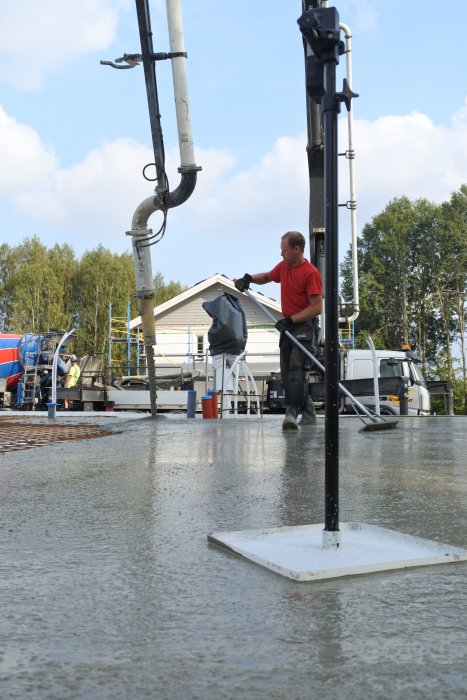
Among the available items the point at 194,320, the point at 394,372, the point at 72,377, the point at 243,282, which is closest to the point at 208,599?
the point at 243,282

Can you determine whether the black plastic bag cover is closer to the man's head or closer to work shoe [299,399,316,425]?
work shoe [299,399,316,425]

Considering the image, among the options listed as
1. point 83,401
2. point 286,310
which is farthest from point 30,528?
point 83,401

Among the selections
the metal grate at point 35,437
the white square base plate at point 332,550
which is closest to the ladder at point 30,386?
the metal grate at point 35,437

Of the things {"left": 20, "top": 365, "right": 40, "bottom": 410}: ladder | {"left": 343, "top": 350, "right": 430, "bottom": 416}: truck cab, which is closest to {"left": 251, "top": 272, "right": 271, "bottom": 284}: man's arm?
{"left": 343, "top": 350, "right": 430, "bottom": 416}: truck cab

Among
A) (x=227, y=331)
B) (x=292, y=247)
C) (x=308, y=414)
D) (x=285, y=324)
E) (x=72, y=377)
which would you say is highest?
(x=292, y=247)

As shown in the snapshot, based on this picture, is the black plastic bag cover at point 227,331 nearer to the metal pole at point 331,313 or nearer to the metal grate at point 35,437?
the metal grate at point 35,437

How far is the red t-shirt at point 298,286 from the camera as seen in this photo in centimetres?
772

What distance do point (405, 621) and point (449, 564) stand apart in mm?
582

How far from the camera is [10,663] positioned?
1412 millimetres

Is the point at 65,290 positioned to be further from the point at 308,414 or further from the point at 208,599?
the point at 208,599

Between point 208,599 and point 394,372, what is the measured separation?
19.5 metres

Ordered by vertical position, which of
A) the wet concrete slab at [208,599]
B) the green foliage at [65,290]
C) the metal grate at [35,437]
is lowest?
the wet concrete slab at [208,599]

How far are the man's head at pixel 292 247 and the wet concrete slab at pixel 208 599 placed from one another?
13.3 ft

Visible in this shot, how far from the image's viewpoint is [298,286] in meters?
7.79
